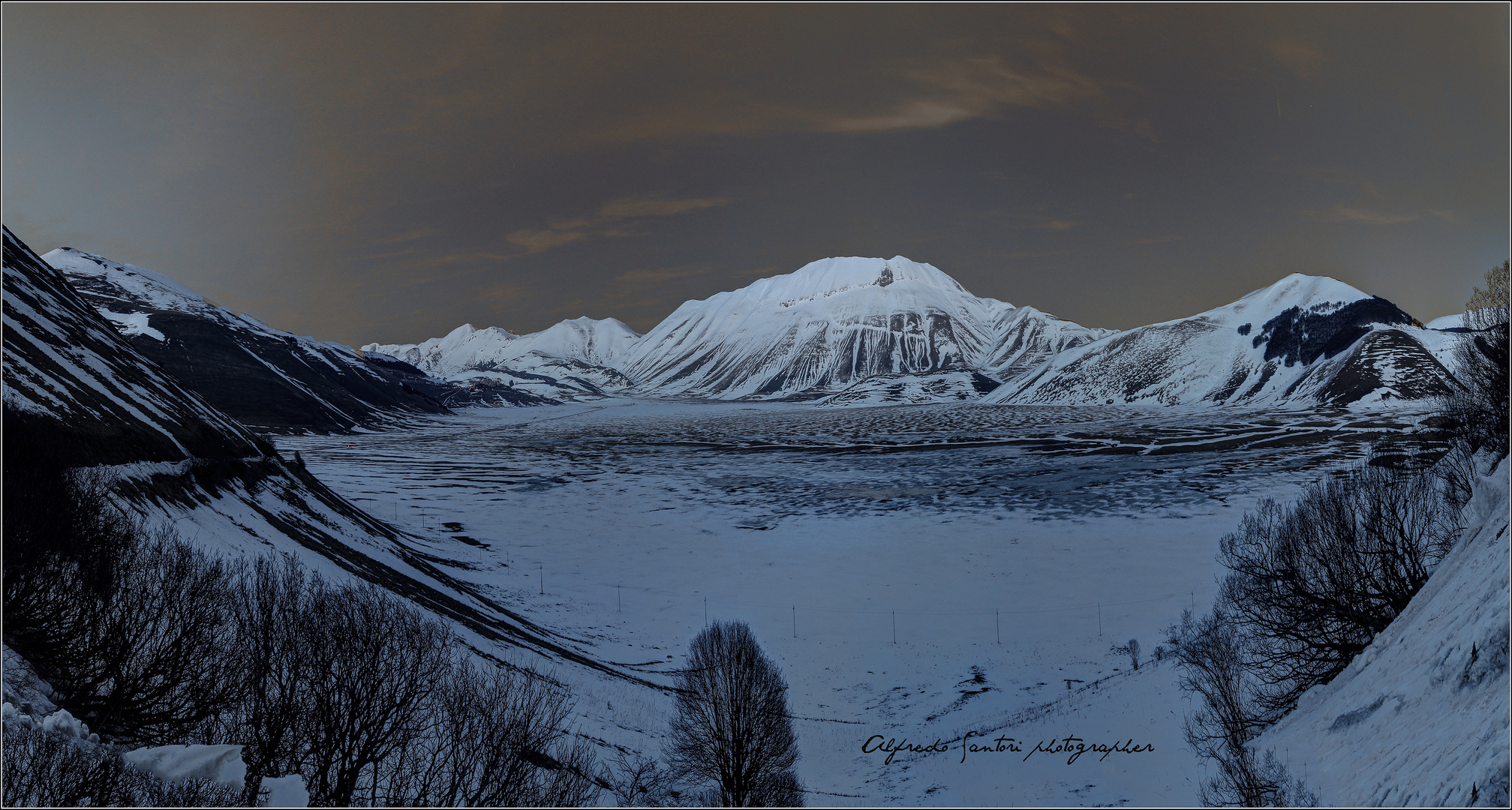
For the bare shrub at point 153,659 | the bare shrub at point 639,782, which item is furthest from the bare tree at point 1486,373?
the bare shrub at point 153,659

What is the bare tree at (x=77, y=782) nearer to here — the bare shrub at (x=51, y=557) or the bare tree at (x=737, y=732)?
the bare shrub at (x=51, y=557)

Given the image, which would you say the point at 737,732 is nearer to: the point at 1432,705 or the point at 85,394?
the point at 1432,705

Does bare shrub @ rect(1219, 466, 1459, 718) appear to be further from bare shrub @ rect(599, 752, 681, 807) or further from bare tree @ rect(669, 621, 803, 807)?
bare shrub @ rect(599, 752, 681, 807)

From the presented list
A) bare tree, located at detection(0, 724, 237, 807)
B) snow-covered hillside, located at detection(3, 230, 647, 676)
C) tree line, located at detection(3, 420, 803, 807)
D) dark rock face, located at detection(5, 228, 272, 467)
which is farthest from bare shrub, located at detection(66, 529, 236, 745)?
snow-covered hillside, located at detection(3, 230, 647, 676)

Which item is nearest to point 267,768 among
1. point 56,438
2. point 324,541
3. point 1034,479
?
point 56,438

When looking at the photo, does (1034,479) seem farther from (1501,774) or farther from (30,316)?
(30,316)

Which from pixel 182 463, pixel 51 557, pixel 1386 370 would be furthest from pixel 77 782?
pixel 1386 370
